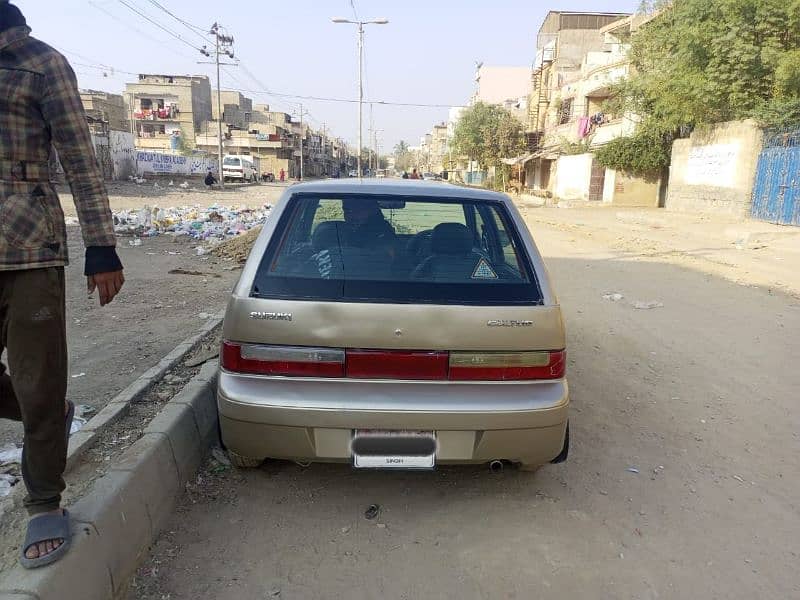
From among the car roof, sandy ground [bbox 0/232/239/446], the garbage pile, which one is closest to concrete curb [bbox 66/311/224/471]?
sandy ground [bbox 0/232/239/446]

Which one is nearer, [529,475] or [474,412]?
[474,412]

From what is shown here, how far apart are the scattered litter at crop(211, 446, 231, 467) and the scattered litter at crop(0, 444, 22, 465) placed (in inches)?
36.6

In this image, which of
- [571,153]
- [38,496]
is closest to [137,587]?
[38,496]

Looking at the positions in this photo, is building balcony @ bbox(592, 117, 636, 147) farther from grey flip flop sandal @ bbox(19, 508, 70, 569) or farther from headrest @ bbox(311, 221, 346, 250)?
grey flip flop sandal @ bbox(19, 508, 70, 569)

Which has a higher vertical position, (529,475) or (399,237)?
(399,237)

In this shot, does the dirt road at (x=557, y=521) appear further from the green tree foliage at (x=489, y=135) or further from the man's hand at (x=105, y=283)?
the green tree foliage at (x=489, y=135)

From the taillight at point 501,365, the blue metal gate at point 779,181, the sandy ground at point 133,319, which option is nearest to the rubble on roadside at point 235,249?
the sandy ground at point 133,319

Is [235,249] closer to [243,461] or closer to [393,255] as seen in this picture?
[243,461]

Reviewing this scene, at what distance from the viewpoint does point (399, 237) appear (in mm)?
2953

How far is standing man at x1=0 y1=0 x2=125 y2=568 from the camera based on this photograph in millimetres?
1896

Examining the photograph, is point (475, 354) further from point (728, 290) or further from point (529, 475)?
point (728, 290)

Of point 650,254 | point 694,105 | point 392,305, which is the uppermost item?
point 694,105

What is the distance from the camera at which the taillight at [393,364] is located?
8.05 feet

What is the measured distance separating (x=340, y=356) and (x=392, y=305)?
1.01 ft
